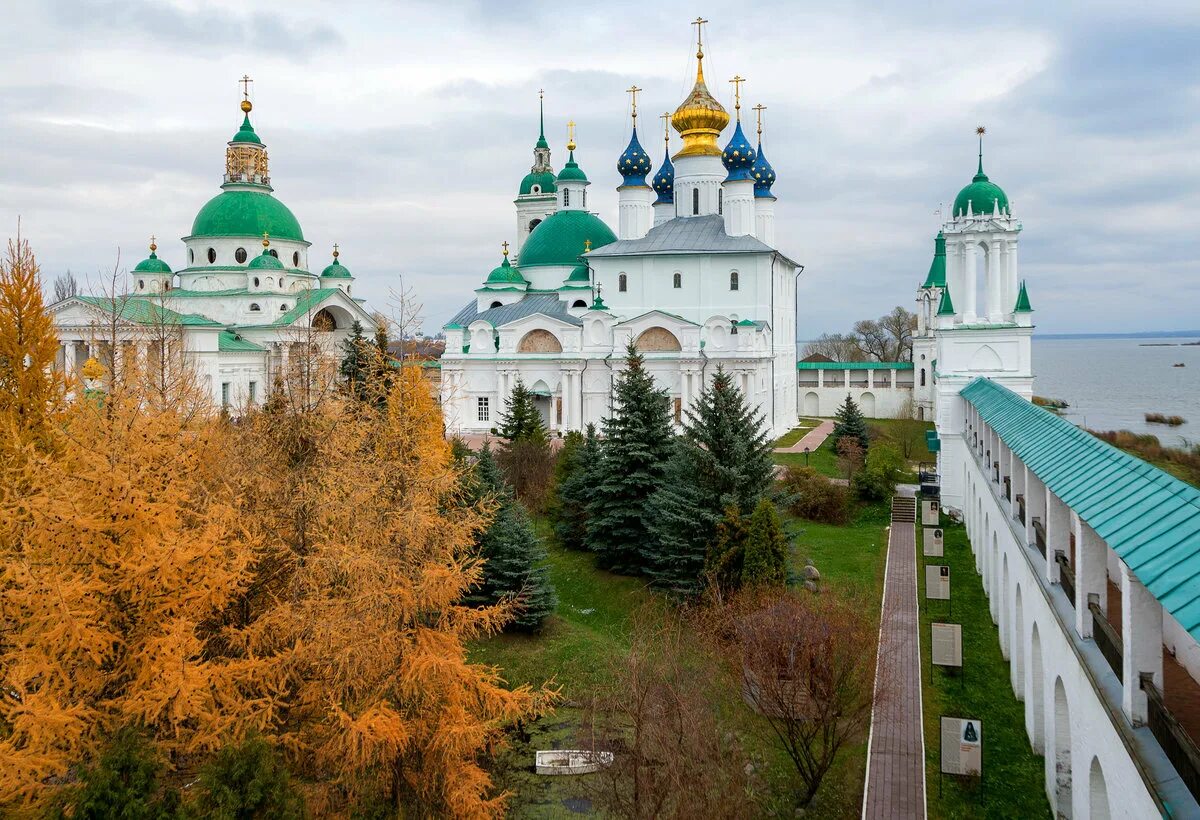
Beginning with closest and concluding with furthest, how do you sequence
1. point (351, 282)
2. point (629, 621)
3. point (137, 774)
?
1. point (137, 774)
2. point (629, 621)
3. point (351, 282)

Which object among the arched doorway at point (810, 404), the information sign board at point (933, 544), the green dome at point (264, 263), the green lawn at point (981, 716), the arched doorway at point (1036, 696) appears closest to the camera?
the green lawn at point (981, 716)

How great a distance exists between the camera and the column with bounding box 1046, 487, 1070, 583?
29.4 feet

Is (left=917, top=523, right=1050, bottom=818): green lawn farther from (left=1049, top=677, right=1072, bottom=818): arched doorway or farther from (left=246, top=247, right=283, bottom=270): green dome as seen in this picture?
(left=246, top=247, right=283, bottom=270): green dome

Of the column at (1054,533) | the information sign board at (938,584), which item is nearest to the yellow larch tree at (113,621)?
the column at (1054,533)

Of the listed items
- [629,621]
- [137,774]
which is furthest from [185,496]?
[629,621]

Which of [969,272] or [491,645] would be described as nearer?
[491,645]

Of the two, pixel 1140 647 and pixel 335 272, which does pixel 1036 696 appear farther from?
pixel 335 272

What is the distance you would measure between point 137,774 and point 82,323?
3677 cm

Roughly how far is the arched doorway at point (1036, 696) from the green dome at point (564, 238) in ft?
117

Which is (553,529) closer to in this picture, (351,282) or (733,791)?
(733,791)

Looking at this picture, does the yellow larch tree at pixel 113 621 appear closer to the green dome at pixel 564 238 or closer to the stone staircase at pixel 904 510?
the stone staircase at pixel 904 510

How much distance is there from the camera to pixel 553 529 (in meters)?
22.1

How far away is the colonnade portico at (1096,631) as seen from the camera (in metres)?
5.48

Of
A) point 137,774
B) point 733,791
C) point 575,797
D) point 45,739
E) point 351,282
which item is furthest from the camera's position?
point 351,282
